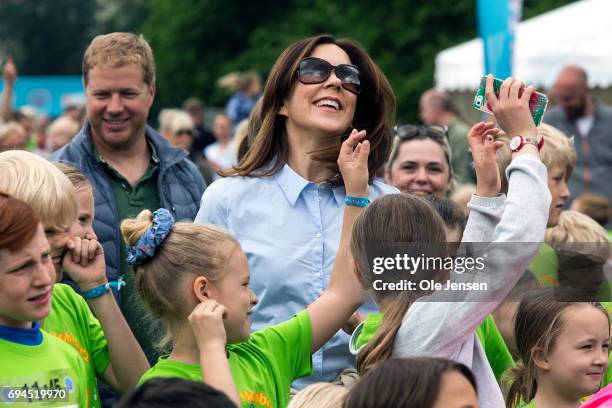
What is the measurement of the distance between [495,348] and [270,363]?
0.97 metres

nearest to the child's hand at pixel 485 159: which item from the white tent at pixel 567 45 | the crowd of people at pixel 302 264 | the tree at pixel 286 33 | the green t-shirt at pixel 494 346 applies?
the crowd of people at pixel 302 264

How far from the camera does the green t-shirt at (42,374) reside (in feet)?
12.6

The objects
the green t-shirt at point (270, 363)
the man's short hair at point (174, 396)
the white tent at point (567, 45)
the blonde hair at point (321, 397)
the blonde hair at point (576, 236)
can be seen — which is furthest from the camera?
the white tent at point (567, 45)

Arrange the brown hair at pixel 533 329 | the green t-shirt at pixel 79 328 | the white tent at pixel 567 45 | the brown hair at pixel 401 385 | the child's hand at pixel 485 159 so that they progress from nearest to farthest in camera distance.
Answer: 1. the brown hair at pixel 401 385
2. the child's hand at pixel 485 159
3. the green t-shirt at pixel 79 328
4. the brown hair at pixel 533 329
5. the white tent at pixel 567 45

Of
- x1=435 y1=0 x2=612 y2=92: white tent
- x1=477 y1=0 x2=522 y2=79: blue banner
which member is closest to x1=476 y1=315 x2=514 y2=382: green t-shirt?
x1=477 y1=0 x2=522 y2=79: blue banner

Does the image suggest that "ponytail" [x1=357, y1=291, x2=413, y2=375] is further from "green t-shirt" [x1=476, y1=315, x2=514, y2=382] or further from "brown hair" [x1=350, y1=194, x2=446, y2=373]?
"green t-shirt" [x1=476, y1=315, x2=514, y2=382]

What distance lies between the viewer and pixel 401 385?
3.12m

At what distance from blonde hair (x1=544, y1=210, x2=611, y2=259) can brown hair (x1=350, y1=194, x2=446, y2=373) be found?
1592 mm

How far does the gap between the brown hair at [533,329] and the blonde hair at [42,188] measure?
1.68 meters

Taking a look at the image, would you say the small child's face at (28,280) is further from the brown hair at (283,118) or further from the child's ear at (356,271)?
the brown hair at (283,118)

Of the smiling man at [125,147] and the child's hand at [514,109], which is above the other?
the child's hand at [514,109]

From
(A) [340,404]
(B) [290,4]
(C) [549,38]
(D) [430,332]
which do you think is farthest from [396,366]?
(B) [290,4]

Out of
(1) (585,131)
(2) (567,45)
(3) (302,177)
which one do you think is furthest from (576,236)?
(2) (567,45)

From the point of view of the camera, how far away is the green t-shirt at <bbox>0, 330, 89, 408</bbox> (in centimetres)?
383
